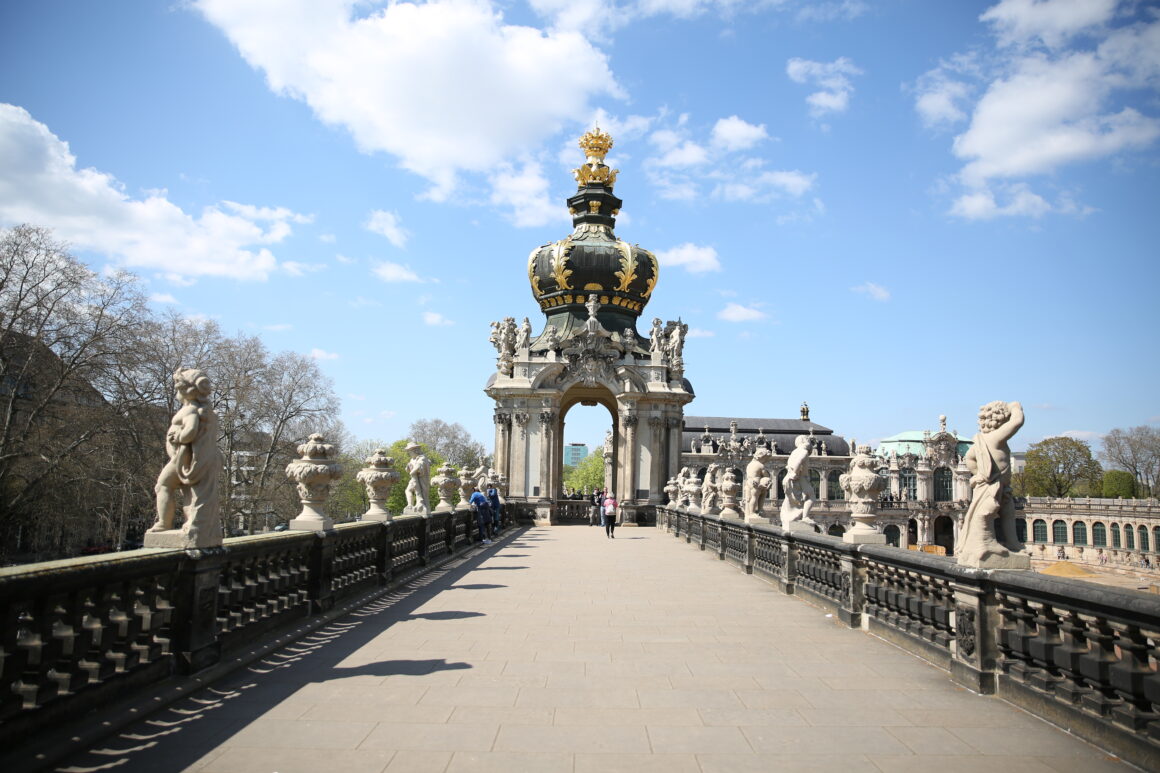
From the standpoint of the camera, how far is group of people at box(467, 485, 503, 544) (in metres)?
23.5

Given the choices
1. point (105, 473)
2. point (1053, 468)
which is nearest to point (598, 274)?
point (105, 473)

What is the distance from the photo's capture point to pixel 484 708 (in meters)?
6.25

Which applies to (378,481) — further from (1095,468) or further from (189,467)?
(1095,468)

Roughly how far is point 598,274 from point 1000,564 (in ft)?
114

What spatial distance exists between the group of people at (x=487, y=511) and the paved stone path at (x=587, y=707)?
41.8 ft

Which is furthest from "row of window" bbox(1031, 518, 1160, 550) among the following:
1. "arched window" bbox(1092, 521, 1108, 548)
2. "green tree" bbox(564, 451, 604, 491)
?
"green tree" bbox(564, 451, 604, 491)

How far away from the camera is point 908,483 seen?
311ft

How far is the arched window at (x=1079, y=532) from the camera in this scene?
78.4 meters

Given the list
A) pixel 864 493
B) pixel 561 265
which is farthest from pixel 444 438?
pixel 864 493

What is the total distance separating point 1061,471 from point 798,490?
300 ft

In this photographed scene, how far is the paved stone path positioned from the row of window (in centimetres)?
7518

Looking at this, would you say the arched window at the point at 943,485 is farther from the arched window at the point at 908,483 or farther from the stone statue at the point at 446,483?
the stone statue at the point at 446,483

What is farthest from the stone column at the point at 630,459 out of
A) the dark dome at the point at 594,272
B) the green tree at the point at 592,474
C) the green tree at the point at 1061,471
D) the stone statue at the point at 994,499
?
the green tree at the point at 592,474

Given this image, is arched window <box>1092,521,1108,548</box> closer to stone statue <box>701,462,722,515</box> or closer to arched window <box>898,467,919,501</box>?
arched window <box>898,467,919,501</box>
